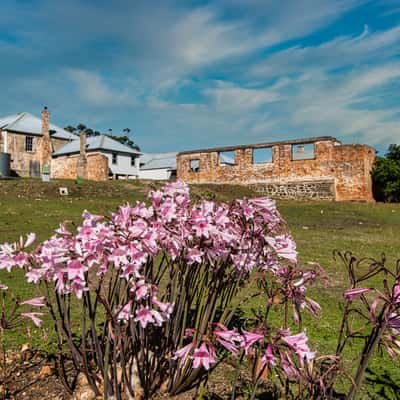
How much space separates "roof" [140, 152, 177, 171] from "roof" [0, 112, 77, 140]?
32.1 feet

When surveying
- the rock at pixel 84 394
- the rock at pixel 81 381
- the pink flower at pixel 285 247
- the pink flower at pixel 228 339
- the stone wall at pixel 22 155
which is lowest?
the rock at pixel 84 394

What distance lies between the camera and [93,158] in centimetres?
3055

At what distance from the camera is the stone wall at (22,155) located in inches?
1500

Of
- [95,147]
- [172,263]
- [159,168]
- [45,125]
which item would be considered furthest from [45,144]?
[172,263]

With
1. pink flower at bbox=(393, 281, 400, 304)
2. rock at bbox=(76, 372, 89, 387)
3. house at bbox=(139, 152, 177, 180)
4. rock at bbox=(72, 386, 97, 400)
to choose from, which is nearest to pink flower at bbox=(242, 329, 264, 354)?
pink flower at bbox=(393, 281, 400, 304)

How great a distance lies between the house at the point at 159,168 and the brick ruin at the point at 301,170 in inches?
634

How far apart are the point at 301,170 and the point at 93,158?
15.7 metres

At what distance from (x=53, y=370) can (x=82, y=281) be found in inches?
60.4

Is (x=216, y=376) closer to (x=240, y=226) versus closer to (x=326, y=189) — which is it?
(x=240, y=226)

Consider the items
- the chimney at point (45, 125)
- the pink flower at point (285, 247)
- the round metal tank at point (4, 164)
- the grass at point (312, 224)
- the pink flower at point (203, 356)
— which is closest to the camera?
the pink flower at point (203, 356)

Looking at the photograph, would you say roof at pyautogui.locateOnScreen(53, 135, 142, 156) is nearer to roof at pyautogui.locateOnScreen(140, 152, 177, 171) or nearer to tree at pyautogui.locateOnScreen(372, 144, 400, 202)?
roof at pyautogui.locateOnScreen(140, 152, 177, 171)

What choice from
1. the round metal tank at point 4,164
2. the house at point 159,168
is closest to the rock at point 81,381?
the round metal tank at point 4,164

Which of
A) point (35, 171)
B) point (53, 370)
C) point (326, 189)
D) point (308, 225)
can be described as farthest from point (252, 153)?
point (53, 370)

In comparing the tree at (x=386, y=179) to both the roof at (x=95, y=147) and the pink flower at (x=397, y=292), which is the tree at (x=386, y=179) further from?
the roof at (x=95, y=147)
